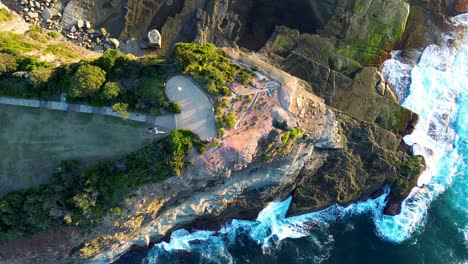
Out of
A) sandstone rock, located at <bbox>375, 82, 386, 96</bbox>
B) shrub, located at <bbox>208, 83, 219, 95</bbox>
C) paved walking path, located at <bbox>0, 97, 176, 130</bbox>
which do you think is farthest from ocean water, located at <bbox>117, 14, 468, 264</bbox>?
shrub, located at <bbox>208, 83, 219, 95</bbox>

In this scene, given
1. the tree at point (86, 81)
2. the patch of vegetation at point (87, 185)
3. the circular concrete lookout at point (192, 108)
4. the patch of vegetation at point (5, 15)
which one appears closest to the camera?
the tree at point (86, 81)

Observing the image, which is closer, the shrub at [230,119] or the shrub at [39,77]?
the shrub at [39,77]

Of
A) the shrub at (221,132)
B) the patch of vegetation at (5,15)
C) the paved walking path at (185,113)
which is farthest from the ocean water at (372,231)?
the patch of vegetation at (5,15)

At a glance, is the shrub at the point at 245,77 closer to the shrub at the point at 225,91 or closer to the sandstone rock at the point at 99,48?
the shrub at the point at 225,91

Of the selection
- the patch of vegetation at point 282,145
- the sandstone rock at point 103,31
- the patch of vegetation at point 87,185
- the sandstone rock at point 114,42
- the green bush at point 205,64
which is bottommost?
the patch of vegetation at point 87,185

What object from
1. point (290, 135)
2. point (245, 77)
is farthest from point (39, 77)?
point (290, 135)

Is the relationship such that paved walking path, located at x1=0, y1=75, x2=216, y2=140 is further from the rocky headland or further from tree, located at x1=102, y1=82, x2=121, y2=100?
the rocky headland

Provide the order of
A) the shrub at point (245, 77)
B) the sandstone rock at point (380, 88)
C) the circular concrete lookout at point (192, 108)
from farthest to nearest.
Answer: the sandstone rock at point (380, 88), the shrub at point (245, 77), the circular concrete lookout at point (192, 108)

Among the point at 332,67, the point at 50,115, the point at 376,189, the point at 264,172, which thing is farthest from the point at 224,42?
the point at 376,189
